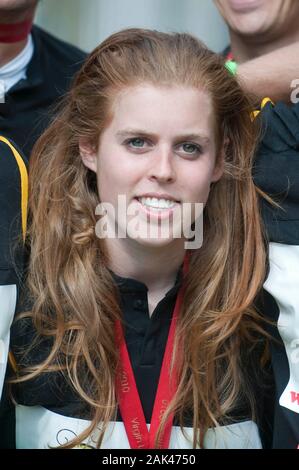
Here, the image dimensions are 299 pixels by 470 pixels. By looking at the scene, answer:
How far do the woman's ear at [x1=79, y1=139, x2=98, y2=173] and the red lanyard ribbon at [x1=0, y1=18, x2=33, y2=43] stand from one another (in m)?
0.89

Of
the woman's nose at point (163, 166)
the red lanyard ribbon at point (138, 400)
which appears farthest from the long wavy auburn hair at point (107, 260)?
the woman's nose at point (163, 166)

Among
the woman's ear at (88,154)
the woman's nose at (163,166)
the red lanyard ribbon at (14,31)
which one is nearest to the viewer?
the woman's nose at (163,166)

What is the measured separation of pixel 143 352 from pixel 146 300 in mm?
131

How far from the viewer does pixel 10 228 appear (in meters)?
2.26

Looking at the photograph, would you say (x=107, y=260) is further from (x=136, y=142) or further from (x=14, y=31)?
(x=14, y=31)

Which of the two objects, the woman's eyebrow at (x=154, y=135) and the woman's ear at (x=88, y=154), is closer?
the woman's eyebrow at (x=154, y=135)

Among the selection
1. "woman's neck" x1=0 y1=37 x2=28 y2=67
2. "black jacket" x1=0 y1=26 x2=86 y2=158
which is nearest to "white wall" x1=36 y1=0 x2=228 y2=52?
"black jacket" x1=0 y1=26 x2=86 y2=158

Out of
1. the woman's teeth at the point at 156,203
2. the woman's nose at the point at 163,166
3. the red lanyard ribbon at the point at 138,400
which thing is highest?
the woman's nose at the point at 163,166

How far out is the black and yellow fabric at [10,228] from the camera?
86.7 inches

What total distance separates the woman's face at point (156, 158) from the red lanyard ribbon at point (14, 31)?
98 centimetres

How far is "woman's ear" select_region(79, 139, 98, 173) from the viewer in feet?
7.94

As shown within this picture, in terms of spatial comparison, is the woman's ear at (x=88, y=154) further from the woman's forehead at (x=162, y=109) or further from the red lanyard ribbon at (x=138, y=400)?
the red lanyard ribbon at (x=138, y=400)
